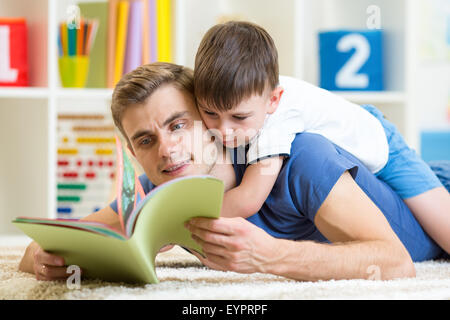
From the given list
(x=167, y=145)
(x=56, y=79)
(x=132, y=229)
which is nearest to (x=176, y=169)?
(x=167, y=145)

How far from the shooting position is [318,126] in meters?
1.34

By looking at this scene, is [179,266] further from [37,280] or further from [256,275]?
[37,280]

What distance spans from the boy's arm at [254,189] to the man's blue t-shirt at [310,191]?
3cm

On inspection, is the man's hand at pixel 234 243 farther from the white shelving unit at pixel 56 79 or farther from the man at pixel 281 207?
the white shelving unit at pixel 56 79

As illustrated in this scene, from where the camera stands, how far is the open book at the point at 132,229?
2.78 feet

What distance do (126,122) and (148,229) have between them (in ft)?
1.37

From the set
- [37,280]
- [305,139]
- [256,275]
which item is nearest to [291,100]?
[305,139]

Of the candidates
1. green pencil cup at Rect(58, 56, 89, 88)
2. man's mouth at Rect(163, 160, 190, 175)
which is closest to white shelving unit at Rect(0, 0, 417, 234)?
green pencil cup at Rect(58, 56, 89, 88)

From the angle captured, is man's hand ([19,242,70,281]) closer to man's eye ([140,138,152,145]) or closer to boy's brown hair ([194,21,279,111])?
man's eye ([140,138,152,145])

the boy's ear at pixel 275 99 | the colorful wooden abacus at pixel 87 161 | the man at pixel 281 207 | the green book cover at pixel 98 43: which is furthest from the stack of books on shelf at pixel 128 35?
the boy's ear at pixel 275 99

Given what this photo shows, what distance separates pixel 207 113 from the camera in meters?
1.24

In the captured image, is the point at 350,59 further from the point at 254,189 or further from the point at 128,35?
the point at 254,189
